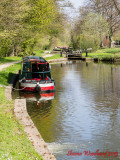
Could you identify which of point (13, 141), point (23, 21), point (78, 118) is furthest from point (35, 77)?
point (13, 141)

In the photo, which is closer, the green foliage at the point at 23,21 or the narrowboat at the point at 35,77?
the narrowboat at the point at 35,77

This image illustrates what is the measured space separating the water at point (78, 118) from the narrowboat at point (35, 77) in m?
0.76

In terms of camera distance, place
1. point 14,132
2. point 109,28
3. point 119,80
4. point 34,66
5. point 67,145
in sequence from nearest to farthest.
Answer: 1. point 14,132
2. point 67,145
3. point 34,66
4. point 119,80
5. point 109,28

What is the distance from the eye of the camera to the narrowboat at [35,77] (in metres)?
20.4

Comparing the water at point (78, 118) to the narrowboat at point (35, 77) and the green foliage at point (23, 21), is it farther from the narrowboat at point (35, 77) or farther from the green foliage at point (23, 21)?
the green foliage at point (23, 21)

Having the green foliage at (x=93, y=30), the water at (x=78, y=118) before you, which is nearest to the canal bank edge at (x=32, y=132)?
the water at (x=78, y=118)

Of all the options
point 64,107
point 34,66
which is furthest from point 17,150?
point 34,66

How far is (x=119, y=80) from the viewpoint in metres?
27.1

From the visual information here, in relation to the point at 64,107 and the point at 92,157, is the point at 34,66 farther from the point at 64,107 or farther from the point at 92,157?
the point at 92,157

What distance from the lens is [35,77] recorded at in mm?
22328

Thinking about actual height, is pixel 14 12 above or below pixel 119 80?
above

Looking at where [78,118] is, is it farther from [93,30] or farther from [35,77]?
[93,30]

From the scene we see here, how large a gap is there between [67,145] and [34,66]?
1289 centimetres

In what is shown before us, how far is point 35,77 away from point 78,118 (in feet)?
29.5
